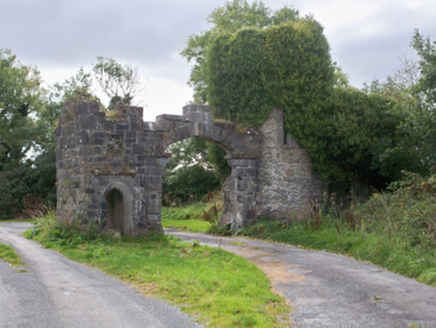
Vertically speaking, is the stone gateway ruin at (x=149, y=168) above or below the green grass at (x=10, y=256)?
above

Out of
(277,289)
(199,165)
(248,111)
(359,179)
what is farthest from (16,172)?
(277,289)

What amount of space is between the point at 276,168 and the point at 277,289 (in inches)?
321

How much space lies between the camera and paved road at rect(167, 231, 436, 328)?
241 inches

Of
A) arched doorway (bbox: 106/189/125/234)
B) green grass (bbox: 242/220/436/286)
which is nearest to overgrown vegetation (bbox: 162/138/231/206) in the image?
green grass (bbox: 242/220/436/286)

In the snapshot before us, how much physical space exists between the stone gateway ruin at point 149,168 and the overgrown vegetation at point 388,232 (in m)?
1.48

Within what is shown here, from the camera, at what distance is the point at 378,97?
15.6 metres

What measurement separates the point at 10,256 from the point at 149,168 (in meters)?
4.91

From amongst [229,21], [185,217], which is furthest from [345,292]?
[229,21]

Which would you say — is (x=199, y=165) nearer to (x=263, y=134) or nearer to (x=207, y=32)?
(x=207, y=32)

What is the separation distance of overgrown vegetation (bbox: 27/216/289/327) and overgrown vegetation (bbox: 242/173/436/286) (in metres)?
2.59

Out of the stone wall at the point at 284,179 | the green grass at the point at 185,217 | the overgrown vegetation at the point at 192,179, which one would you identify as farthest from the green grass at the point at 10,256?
the overgrown vegetation at the point at 192,179

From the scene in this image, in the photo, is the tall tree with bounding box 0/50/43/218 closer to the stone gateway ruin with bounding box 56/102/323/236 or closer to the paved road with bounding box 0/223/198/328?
the stone gateway ruin with bounding box 56/102/323/236

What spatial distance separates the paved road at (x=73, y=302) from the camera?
580cm

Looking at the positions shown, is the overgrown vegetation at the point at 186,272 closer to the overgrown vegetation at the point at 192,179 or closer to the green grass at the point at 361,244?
the green grass at the point at 361,244
